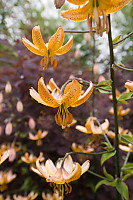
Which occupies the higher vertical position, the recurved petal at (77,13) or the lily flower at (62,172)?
the recurved petal at (77,13)

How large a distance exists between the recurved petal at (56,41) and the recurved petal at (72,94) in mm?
149

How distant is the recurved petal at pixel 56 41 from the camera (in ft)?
1.70

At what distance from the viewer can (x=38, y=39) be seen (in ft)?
1.73

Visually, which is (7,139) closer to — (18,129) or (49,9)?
(18,129)

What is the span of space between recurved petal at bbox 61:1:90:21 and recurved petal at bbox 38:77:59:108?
175 millimetres

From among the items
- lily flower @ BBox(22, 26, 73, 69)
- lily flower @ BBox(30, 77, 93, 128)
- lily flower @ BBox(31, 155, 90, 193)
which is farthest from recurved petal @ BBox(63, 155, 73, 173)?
lily flower @ BBox(22, 26, 73, 69)

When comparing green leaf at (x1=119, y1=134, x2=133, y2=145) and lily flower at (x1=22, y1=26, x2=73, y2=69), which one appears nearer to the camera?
lily flower at (x1=22, y1=26, x2=73, y2=69)

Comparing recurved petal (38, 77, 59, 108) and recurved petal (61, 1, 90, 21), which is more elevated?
recurved petal (61, 1, 90, 21)

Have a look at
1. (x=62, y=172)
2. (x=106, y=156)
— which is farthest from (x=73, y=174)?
(x=106, y=156)

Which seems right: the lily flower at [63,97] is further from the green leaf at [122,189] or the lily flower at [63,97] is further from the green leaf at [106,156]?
the green leaf at [122,189]

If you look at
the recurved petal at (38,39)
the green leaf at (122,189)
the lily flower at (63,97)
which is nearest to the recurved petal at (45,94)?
the lily flower at (63,97)

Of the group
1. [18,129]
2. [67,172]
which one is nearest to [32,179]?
[18,129]

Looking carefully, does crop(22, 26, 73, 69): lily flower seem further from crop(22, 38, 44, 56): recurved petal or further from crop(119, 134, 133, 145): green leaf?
crop(119, 134, 133, 145): green leaf

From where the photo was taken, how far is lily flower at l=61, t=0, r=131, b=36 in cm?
46
